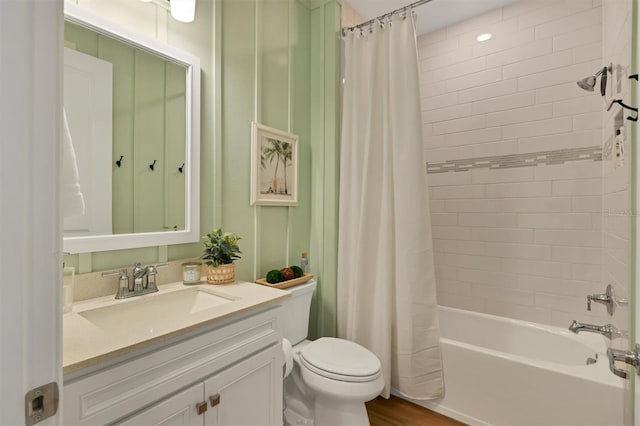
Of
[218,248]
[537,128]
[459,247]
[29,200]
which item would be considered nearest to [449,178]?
[459,247]

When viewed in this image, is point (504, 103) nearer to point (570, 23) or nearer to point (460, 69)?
point (460, 69)

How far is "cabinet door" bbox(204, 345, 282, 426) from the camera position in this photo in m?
1.04

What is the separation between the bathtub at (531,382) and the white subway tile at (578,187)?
2.98 feet

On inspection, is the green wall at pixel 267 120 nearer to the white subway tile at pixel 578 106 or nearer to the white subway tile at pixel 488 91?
the white subway tile at pixel 488 91

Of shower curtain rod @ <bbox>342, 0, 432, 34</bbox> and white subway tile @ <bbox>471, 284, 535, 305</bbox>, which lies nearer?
shower curtain rod @ <bbox>342, 0, 432, 34</bbox>

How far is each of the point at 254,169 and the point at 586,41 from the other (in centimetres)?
229

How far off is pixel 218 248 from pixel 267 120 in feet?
2.90

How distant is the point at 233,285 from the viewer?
1.47m

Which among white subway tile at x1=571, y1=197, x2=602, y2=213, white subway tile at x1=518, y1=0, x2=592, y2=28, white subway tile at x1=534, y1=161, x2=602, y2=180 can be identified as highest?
white subway tile at x1=518, y1=0, x2=592, y2=28

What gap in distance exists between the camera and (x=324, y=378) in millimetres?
1493

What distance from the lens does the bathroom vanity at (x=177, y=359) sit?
781 millimetres

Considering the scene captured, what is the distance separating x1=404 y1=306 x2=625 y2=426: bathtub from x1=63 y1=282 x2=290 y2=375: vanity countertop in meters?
1.25

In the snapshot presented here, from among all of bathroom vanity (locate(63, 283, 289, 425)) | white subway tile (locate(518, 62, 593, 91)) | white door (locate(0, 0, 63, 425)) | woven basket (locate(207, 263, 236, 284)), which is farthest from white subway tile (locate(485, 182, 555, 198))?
white door (locate(0, 0, 63, 425))

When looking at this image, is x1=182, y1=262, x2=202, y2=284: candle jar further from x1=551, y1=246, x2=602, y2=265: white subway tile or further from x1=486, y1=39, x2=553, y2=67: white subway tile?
x1=486, y1=39, x2=553, y2=67: white subway tile
